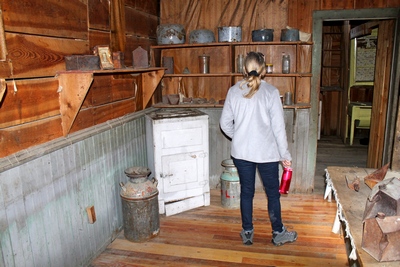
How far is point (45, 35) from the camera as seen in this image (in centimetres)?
218

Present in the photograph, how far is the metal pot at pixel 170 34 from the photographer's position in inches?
151

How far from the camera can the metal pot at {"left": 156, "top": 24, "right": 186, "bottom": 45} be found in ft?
12.6

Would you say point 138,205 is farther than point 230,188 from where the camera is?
No

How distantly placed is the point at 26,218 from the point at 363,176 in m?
2.33

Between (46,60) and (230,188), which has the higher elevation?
(46,60)

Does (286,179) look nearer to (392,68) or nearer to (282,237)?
(282,237)

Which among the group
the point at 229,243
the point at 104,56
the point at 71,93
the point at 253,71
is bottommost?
the point at 229,243

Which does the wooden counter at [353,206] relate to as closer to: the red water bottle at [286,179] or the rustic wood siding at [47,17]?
the red water bottle at [286,179]

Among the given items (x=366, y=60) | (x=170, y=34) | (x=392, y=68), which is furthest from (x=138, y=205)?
(x=366, y=60)

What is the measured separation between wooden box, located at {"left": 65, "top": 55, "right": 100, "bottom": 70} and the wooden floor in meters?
1.50

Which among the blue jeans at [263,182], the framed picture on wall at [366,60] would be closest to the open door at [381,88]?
the blue jeans at [263,182]

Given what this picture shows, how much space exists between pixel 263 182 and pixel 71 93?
161 cm

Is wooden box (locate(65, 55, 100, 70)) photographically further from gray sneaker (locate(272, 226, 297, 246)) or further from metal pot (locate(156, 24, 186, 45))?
gray sneaker (locate(272, 226, 297, 246))

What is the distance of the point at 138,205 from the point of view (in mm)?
2975
